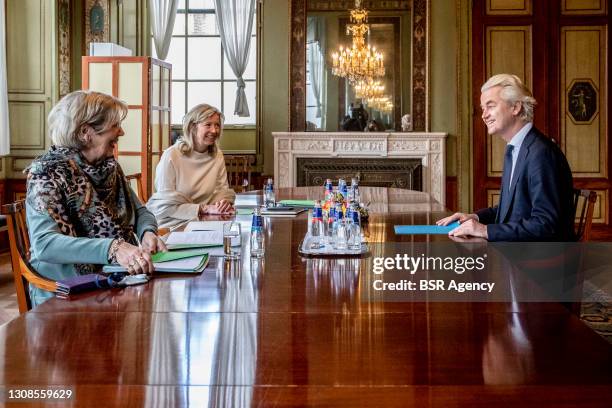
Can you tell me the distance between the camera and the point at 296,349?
5.10 ft

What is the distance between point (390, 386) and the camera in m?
1.33

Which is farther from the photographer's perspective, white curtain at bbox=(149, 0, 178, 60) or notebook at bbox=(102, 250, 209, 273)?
white curtain at bbox=(149, 0, 178, 60)

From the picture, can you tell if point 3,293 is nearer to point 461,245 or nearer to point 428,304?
point 461,245

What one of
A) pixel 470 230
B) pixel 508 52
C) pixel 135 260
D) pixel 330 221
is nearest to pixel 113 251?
pixel 135 260

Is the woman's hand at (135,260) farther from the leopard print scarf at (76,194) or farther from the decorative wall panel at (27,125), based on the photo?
the decorative wall panel at (27,125)

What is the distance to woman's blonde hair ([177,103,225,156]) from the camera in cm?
441

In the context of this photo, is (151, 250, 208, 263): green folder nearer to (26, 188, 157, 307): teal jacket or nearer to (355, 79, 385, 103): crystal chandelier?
(26, 188, 157, 307): teal jacket

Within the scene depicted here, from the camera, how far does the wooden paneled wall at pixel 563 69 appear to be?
8789 millimetres

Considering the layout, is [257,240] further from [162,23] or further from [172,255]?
[162,23]

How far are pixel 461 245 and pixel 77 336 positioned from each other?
1.65 meters

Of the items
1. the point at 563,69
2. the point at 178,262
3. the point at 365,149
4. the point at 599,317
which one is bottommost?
the point at 599,317

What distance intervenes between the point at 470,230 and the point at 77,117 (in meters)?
1.52

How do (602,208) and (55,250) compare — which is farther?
(602,208)

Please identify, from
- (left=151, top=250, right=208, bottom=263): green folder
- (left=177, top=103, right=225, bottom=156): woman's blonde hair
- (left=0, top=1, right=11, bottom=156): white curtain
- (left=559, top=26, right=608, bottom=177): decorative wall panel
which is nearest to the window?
(left=0, top=1, right=11, bottom=156): white curtain
